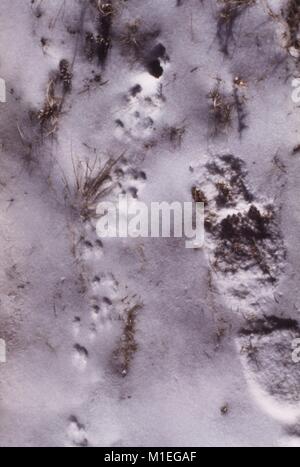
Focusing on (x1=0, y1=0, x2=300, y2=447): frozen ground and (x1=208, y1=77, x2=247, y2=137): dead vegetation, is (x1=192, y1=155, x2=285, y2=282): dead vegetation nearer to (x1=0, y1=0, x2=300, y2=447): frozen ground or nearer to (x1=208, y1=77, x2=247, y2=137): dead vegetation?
(x1=0, y1=0, x2=300, y2=447): frozen ground

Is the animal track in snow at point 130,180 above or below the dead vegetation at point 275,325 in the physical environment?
above

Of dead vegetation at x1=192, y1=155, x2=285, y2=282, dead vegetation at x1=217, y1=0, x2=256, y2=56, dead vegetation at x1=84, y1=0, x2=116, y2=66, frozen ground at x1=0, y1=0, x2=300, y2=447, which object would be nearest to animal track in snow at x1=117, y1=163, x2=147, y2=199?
frozen ground at x1=0, y1=0, x2=300, y2=447

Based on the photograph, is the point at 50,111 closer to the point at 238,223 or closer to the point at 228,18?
the point at 228,18

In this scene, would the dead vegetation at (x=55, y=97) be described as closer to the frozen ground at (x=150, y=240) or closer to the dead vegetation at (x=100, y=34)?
the frozen ground at (x=150, y=240)

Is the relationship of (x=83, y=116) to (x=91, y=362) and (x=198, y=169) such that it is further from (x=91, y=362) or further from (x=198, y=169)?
(x=91, y=362)

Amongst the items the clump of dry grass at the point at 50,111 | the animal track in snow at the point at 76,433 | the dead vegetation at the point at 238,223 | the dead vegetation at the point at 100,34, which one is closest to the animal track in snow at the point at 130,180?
the dead vegetation at the point at 238,223

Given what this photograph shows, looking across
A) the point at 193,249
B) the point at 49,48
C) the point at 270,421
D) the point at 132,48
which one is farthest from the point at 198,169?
the point at 270,421
